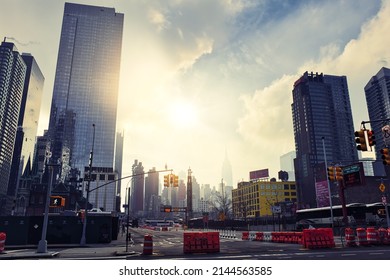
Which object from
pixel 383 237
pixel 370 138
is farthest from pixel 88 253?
pixel 383 237

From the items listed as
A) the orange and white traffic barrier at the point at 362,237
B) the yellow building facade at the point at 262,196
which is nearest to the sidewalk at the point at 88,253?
the orange and white traffic barrier at the point at 362,237

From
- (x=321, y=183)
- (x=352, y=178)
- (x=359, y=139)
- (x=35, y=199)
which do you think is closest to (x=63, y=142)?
(x=35, y=199)

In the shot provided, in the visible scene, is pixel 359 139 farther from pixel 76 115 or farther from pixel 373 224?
pixel 76 115

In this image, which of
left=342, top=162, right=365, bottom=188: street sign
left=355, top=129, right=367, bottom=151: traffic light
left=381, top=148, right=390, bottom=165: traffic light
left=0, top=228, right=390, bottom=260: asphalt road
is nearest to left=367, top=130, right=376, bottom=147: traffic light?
left=355, top=129, right=367, bottom=151: traffic light

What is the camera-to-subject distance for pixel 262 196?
13812 cm

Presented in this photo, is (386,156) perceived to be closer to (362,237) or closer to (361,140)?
(361,140)

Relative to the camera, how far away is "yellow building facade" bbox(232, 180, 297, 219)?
13638 centimetres

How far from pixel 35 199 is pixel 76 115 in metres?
109

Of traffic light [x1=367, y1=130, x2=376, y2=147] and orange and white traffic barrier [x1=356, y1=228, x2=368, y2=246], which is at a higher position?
traffic light [x1=367, y1=130, x2=376, y2=147]

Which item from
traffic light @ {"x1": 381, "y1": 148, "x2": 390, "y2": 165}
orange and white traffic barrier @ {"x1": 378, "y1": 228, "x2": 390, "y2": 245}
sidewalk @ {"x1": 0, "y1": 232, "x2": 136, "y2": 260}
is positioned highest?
traffic light @ {"x1": 381, "y1": 148, "x2": 390, "y2": 165}

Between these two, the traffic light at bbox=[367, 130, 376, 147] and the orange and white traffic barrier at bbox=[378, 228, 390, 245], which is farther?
the orange and white traffic barrier at bbox=[378, 228, 390, 245]

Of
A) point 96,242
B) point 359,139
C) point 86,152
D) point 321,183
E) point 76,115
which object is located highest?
point 76,115

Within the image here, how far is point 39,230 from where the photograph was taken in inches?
1435

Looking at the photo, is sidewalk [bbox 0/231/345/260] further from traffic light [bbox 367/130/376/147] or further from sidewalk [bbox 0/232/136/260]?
traffic light [bbox 367/130/376/147]
